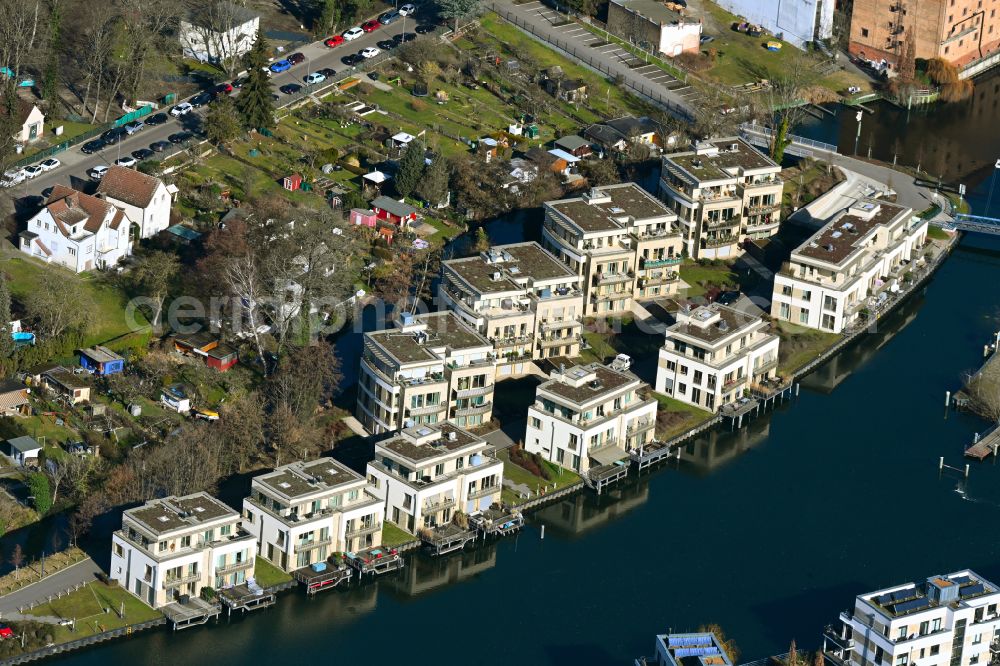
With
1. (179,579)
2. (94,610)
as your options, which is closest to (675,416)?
(179,579)

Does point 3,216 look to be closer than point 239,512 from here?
No

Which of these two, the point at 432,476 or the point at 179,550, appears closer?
the point at 179,550

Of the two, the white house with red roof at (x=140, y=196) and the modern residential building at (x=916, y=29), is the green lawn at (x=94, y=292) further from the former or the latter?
the modern residential building at (x=916, y=29)

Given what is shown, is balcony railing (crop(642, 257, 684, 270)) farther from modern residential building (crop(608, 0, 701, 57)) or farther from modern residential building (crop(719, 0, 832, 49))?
modern residential building (crop(719, 0, 832, 49))

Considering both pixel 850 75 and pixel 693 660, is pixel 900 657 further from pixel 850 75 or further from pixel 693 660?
pixel 850 75

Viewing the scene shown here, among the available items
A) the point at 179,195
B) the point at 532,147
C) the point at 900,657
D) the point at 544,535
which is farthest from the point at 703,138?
the point at 900,657

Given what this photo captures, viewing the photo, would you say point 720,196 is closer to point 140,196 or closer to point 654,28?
point 654,28
